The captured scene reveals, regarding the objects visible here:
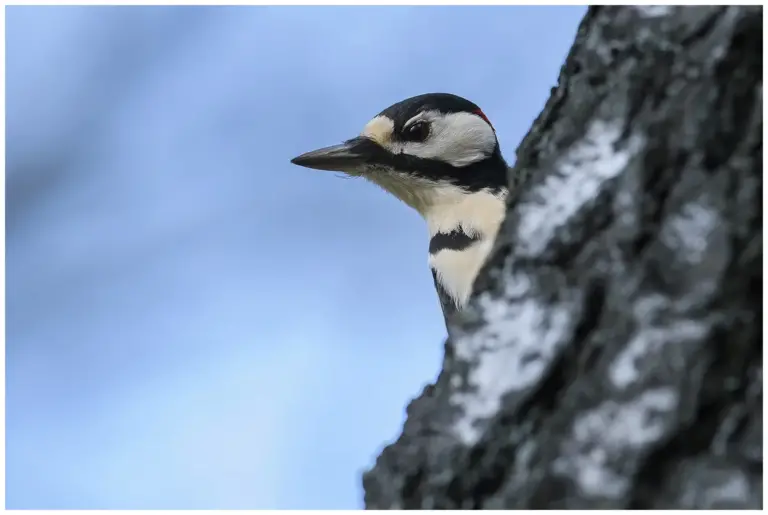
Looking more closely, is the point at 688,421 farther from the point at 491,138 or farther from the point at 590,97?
the point at 491,138

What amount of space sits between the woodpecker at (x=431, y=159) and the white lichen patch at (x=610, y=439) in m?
1.99

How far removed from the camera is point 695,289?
132cm

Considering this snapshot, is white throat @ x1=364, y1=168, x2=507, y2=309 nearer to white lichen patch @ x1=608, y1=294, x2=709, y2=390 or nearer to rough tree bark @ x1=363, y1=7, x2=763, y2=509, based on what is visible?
rough tree bark @ x1=363, y1=7, x2=763, y2=509

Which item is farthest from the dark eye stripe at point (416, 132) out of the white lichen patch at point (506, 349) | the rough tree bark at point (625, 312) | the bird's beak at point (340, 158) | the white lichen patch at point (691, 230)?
the white lichen patch at point (691, 230)

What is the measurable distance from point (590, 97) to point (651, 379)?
1.83ft

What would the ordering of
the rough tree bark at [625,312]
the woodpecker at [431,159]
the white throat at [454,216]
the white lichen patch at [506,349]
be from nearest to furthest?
1. the rough tree bark at [625,312]
2. the white lichen patch at [506,349]
3. the white throat at [454,216]
4. the woodpecker at [431,159]

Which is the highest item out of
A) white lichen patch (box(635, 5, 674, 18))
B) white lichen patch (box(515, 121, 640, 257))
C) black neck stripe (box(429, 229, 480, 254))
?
black neck stripe (box(429, 229, 480, 254))

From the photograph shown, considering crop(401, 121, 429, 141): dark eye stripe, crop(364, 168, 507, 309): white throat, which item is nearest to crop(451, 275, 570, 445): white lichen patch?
crop(364, 168, 507, 309): white throat

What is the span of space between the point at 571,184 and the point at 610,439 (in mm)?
444

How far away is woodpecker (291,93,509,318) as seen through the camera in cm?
339

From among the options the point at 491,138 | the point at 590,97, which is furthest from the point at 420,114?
the point at 590,97

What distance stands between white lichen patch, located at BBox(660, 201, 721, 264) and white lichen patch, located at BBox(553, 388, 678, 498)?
20cm

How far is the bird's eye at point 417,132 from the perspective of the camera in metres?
3.51

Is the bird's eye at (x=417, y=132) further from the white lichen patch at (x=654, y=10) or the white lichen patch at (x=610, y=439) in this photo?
the white lichen patch at (x=610, y=439)
